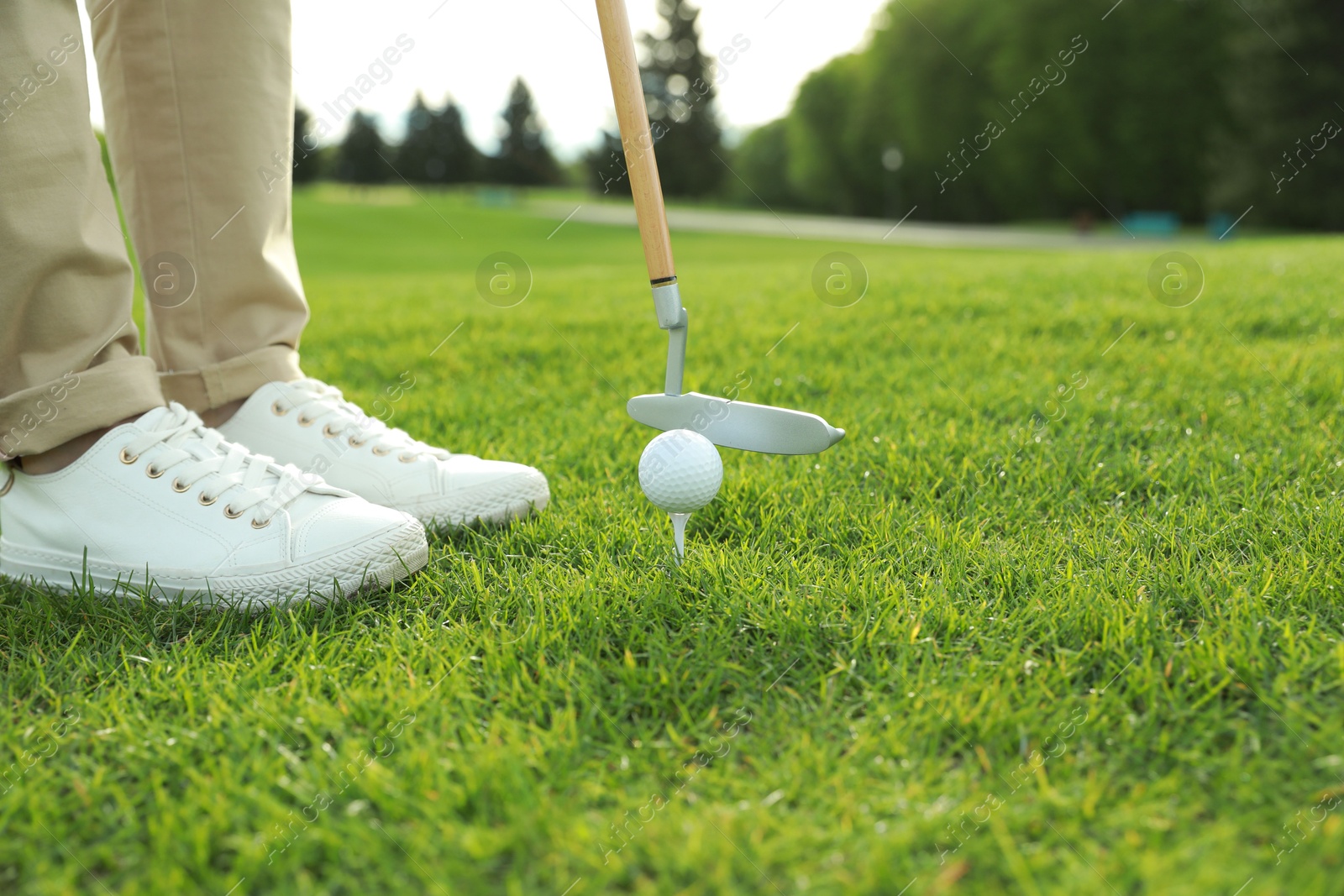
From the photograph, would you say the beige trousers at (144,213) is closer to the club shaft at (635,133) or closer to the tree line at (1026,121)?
the club shaft at (635,133)

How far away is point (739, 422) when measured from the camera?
5.59 feet

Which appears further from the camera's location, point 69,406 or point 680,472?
point 69,406

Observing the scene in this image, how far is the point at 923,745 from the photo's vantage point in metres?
1.21

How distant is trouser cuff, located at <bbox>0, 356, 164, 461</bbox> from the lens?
169 cm

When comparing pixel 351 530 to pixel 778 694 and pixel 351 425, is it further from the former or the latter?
pixel 778 694

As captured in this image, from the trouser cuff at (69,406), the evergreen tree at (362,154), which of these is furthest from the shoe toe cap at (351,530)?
the evergreen tree at (362,154)

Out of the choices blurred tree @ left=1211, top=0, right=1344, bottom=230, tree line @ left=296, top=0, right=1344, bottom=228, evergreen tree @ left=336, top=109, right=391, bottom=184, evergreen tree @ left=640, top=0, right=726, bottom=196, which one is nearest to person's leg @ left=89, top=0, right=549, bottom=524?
tree line @ left=296, top=0, right=1344, bottom=228

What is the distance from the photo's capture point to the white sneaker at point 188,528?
1705mm

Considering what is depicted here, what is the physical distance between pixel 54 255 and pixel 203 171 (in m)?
0.54

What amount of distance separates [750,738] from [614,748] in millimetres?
199

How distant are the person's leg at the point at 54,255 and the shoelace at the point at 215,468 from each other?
8 centimetres

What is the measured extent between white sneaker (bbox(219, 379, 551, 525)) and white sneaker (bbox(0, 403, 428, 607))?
223 mm

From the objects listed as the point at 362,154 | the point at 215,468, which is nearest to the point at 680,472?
the point at 215,468

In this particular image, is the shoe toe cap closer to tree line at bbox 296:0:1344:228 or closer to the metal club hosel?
the metal club hosel
